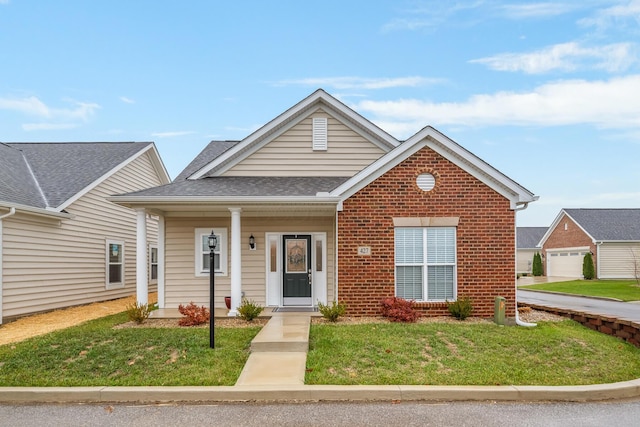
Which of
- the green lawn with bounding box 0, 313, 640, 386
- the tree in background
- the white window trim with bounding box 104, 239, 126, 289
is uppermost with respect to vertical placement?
the white window trim with bounding box 104, 239, 126, 289

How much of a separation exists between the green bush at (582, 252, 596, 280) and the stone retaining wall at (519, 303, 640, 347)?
23840mm

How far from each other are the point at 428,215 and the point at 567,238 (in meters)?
30.4

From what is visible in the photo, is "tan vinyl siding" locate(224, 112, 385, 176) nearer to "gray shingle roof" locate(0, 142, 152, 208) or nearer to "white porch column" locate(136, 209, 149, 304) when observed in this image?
"white porch column" locate(136, 209, 149, 304)

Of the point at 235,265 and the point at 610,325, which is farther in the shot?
the point at 235,265

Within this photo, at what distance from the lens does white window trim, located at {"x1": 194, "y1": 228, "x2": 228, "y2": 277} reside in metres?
12.6

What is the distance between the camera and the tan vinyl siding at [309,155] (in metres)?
13.0

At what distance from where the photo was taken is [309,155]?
13.1 metres

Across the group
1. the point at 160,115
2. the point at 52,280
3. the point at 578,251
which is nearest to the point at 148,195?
the point at 52,280

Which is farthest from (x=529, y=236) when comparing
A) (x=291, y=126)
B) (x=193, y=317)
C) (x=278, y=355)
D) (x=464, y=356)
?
(x=278, y=355)

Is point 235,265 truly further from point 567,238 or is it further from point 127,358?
point 567,238

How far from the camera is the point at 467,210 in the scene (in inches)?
426

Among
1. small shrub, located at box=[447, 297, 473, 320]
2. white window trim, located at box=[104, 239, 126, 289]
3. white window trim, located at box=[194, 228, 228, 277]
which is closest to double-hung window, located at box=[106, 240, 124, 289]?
white window trim, located at box=[104, 239, 126, 289]

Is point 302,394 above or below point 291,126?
below

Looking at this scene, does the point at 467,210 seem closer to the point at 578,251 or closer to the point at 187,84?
the point at 187,84
